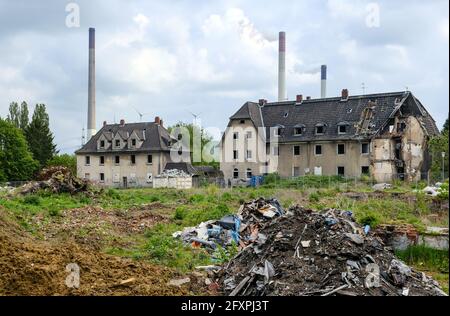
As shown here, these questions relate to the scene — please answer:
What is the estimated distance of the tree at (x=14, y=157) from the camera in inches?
2387

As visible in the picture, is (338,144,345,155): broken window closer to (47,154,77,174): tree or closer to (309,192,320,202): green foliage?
(309,192,320,202): green foliage

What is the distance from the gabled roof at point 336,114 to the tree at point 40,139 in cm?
2568

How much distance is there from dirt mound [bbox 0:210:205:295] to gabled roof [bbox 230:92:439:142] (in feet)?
126

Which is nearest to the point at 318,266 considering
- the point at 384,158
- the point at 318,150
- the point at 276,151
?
the point at 384,158

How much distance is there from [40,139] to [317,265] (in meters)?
61.4

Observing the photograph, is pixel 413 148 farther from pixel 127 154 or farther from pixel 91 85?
pixel 91 85

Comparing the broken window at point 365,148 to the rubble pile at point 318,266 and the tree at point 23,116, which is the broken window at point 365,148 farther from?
the tree at point 23,116

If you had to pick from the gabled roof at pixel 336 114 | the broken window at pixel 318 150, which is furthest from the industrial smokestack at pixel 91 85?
→ the broken window at pixel 318 150

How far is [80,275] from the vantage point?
39.2ft

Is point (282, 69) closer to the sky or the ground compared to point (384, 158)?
closer to the sky

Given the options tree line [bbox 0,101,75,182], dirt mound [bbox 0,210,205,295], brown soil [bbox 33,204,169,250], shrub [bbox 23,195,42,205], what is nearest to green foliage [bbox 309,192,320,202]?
brown soil [bbox 33,204,169,250]

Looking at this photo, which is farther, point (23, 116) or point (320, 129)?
point (23, 116)

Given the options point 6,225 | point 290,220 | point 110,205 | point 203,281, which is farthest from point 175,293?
point 110,205

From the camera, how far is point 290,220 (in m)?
14.2
